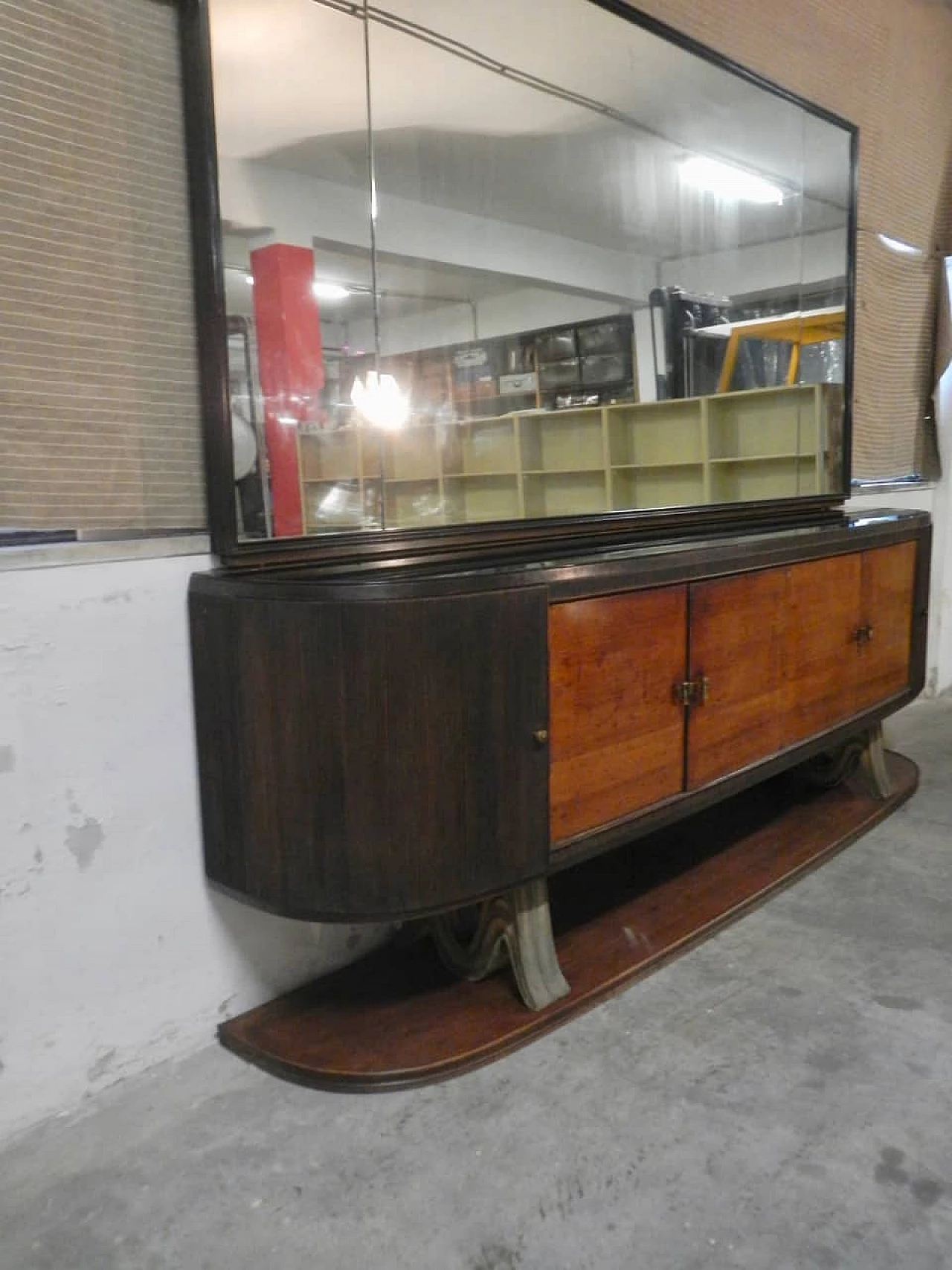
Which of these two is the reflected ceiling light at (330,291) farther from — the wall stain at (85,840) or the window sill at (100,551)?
the wall stain at (85,840)

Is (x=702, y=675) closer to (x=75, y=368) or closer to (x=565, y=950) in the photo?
(x=565, y=950)

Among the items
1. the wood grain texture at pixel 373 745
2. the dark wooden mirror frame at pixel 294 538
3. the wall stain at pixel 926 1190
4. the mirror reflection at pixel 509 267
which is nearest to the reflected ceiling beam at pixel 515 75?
the mirror reflection at pixel 509 267

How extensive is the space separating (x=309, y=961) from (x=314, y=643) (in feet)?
2.54

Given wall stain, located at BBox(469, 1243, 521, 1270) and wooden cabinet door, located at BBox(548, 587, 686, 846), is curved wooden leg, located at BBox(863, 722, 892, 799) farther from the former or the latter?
wall stain, located at BBox(469, 1243, 521, 1270)

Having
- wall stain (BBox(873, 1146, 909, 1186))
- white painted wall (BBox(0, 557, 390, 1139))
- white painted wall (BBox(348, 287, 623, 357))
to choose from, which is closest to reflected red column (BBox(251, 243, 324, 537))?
white painted wall (BBox(348, 287, 623, 357))

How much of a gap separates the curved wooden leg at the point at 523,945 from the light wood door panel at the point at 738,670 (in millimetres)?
461

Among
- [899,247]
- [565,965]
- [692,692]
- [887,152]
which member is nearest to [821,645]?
[692,692]

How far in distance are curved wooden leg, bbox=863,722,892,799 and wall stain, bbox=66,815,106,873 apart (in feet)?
7.40

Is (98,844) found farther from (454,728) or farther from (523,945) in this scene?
(523,945)

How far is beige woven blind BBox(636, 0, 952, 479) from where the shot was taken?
331cm

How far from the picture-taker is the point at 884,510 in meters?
3.21

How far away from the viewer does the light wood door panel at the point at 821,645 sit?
2.45 metres

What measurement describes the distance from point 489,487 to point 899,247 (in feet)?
8.52

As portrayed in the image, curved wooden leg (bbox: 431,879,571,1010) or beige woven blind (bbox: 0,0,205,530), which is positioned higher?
beige woven blind (bbox: 0,0,205,530)
